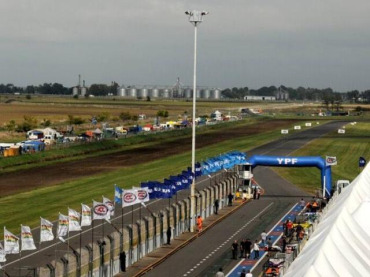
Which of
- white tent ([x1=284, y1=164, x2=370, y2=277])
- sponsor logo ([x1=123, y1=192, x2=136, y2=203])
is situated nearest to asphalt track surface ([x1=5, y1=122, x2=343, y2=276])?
sponsor logo ([x1=123, y1=192, x2=136, y2=203])

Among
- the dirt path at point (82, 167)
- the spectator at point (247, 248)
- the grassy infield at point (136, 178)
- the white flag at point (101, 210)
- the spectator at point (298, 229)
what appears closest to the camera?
the white flag at point (101, 210)

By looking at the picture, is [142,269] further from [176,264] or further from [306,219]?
[306,219]

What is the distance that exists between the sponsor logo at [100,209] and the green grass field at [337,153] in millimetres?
40653

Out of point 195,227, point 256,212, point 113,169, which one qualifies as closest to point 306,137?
point 113,169

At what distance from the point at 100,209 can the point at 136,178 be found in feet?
140

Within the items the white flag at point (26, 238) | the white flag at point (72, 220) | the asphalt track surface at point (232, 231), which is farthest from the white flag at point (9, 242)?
the asphalt track surface at point (232, 231)

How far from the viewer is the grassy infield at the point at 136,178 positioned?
6062 cm

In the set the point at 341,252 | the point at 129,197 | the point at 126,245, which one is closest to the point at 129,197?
the point at 129,197

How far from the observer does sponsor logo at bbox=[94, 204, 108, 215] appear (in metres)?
38.6

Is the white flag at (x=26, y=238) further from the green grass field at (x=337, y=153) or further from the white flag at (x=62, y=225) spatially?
the green grass field at (x=337, y=153)

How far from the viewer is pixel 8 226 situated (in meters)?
53.8

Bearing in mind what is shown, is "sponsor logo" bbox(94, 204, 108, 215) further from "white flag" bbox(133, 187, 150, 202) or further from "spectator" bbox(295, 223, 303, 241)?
"spectator" bbox(295, 223, 303, 241)

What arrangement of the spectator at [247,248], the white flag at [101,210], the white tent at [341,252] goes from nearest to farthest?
the white tent at [341,252], the white flag at [101,210], the spectator at [247,248]

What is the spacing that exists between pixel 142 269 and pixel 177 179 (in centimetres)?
1075
